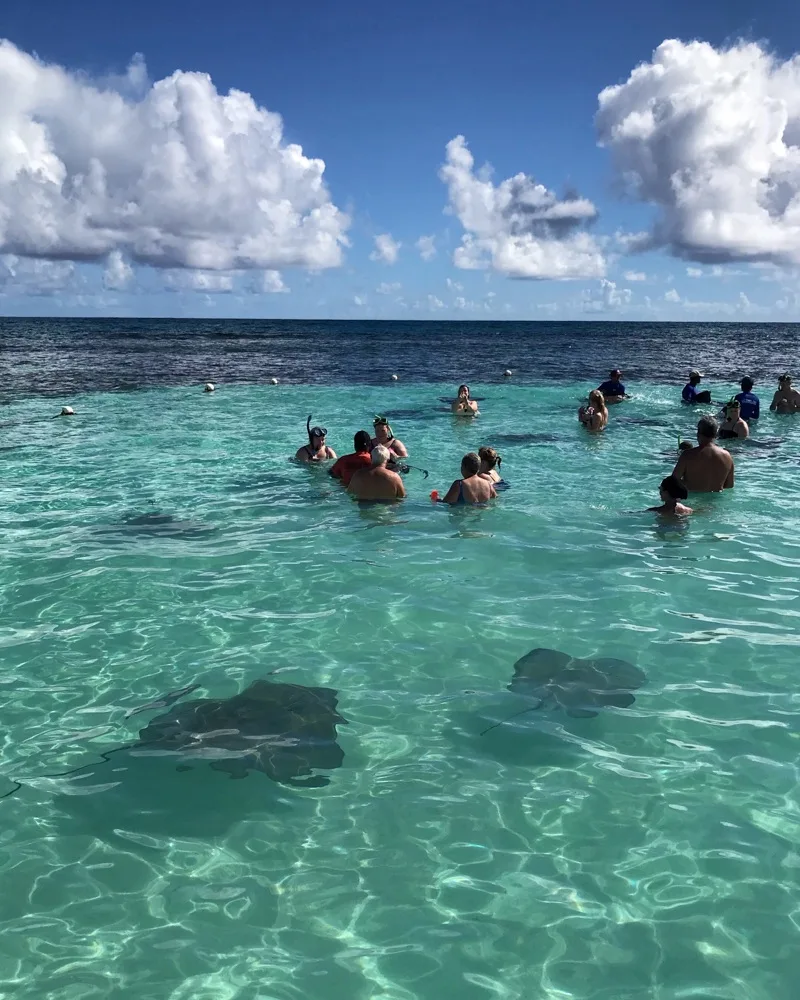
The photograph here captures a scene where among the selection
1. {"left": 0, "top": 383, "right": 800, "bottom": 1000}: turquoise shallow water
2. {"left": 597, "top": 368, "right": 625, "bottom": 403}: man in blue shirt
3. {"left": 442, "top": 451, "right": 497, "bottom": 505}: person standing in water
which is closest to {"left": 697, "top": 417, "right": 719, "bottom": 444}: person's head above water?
{"left": 0, "top": 383, "right": 800, "bottom": 1000}: turquoise shallow water

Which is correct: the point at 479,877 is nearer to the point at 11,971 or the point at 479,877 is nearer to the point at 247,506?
the point at 11,971

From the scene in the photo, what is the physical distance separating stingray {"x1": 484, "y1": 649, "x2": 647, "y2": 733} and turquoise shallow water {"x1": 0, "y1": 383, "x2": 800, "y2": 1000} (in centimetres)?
18

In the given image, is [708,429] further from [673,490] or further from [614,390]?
[614,390]

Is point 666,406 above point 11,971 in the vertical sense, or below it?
above

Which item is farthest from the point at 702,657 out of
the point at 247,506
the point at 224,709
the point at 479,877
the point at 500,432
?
the point at 500,432

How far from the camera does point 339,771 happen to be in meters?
5.83

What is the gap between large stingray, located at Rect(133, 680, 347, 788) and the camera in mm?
5871

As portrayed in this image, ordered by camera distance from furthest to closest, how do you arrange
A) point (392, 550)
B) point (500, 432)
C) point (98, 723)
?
point (500, 432) < point (392, 550) < point (98, 723)

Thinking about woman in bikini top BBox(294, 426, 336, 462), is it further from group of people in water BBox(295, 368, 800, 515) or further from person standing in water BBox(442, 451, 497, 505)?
person standing in water BBox(442, 451, 497, 505)

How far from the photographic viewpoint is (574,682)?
704cm

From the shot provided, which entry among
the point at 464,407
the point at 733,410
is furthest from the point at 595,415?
the point at 464,407

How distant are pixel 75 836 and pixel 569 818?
344 centimetres

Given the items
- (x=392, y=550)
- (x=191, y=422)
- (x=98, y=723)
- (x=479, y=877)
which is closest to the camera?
(x=479, y=877)

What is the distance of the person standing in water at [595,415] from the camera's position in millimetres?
21781
